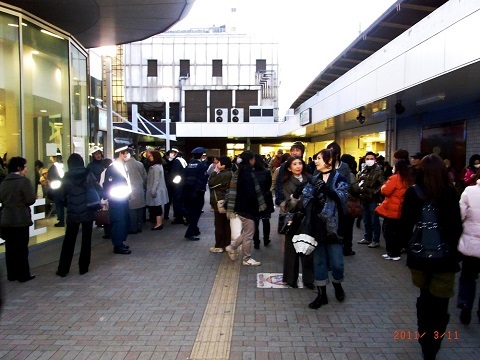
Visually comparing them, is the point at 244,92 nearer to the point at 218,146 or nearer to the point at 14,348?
the point at 218,146

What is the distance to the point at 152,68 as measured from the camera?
146 ft

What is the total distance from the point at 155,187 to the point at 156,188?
0.11ft

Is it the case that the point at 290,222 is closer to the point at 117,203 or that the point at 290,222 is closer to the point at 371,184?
the point at 371,184

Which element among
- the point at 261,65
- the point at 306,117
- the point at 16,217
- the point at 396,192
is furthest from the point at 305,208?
the point at 261,65

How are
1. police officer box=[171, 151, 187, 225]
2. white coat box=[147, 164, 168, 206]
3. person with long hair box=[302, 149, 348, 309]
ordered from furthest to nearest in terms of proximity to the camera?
police officer box=[171, 151, 187, 225], white coat box=[147, 164, 168, 206], person with long hair box=[302, 149, 348, 309]

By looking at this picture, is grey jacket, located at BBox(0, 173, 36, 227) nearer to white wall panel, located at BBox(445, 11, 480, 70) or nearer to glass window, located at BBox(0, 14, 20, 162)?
glass window, located at BBox(0, 14, 20, 162)

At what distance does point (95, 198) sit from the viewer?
20.7 ft

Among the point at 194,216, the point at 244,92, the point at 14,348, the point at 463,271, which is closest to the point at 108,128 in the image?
the point at 194,216

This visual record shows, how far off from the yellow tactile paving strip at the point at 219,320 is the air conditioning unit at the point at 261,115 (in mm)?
24938

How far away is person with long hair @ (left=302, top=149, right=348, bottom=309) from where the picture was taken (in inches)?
191

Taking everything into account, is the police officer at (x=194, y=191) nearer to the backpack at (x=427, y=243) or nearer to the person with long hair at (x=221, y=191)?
the person with long hair at (x=221, y=191)

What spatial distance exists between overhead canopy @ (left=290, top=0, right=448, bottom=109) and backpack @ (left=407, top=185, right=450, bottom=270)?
10347 millimetres

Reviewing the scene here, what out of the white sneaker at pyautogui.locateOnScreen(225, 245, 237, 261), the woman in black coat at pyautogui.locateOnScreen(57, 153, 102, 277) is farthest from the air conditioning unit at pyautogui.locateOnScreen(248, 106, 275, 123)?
the woman in black coat at pyautogui.locateOnScreen(57, 153, 102, 277)

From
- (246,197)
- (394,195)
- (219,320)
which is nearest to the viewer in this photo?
(219,320)
